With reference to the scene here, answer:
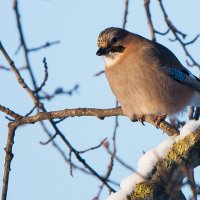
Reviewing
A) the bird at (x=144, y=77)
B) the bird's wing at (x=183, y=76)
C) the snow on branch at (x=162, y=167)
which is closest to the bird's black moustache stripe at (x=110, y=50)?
the bird at (x=144, y=77)

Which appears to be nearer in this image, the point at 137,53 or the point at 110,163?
the point at 110,163

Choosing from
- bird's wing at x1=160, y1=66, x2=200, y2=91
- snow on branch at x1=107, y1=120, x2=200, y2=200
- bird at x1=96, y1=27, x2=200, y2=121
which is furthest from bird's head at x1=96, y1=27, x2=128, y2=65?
snow on branch at x1=107, y1=120, x2=200, y2=200

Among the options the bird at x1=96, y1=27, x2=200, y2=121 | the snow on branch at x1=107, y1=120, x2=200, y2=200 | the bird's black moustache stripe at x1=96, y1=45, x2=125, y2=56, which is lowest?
the snow on branch at x1=107, y1=120, x2=200, y2=200

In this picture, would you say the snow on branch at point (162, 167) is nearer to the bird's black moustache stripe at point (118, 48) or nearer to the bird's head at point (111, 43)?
the bird's head at point (111, 43)

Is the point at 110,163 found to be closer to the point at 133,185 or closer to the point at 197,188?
the point at 133,185

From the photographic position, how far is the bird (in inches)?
287

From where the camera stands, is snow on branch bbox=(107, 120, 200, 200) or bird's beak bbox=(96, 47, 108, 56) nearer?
snow on branch bbox=(107, 120, 200, 200)

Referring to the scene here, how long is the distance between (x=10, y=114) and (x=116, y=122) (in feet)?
4.76

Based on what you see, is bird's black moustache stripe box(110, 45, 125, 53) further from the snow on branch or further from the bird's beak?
the snow on branch

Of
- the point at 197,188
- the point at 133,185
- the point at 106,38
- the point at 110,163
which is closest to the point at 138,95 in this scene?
the point at 106,38

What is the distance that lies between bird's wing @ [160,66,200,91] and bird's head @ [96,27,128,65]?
25.3 inches

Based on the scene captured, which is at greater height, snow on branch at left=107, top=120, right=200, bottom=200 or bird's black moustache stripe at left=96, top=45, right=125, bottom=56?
bird's black moustache stripe at left=96, top=45, right=125, bottom=56

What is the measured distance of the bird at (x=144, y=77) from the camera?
7289mm

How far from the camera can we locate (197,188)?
10.5ft
